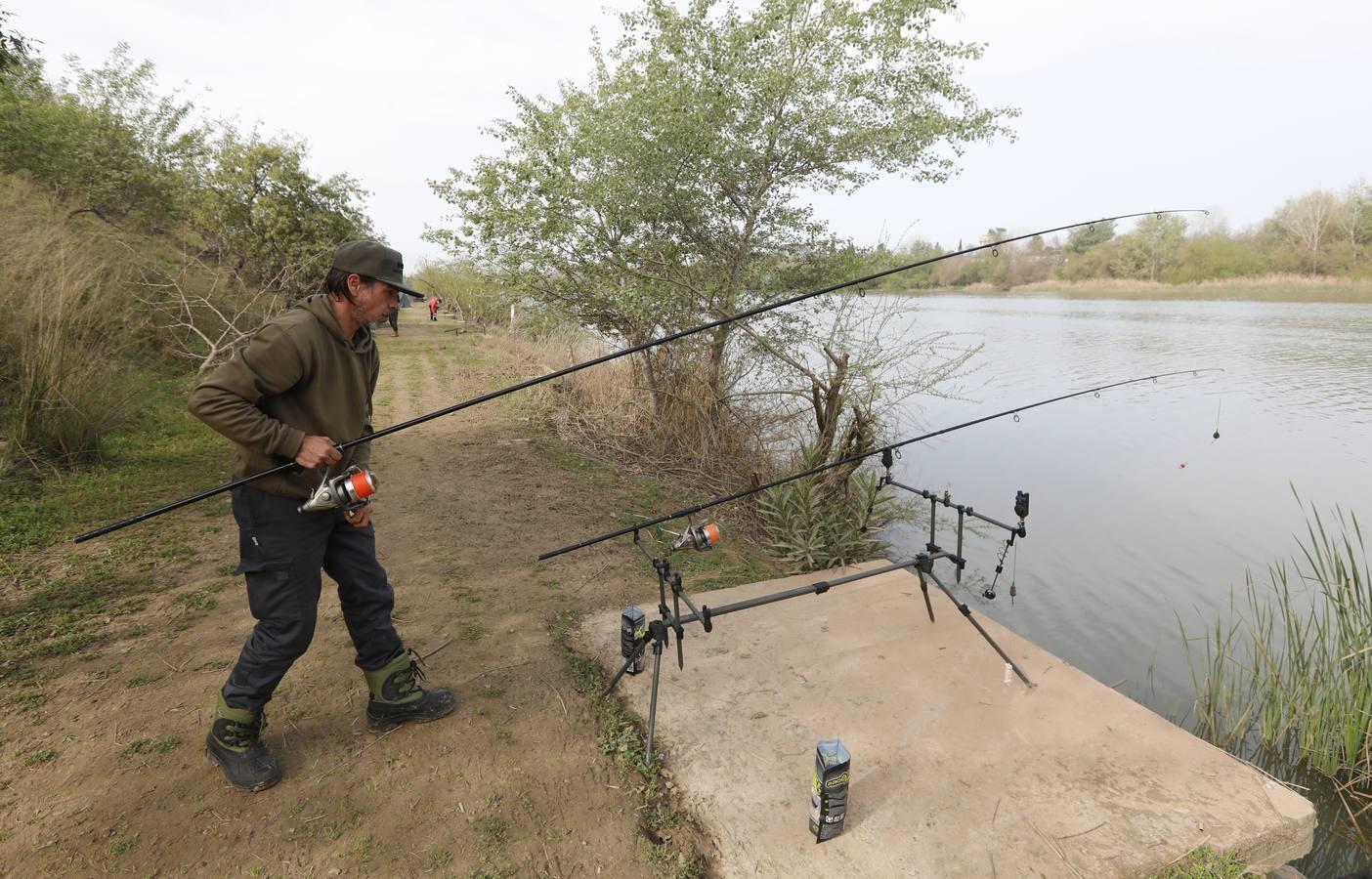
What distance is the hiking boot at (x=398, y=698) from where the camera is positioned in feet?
8.16

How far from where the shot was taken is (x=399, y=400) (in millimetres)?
10000

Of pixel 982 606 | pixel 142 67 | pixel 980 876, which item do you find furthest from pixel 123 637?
pixel 142 67

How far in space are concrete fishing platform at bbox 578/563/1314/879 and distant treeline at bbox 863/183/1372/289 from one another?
20250 mm

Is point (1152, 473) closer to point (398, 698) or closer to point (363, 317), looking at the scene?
point (398, 698)

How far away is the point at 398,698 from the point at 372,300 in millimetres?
1526

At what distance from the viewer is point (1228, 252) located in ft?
79.4

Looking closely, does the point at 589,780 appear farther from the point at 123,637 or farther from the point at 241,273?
the point at 241,273

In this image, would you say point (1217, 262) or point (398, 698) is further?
point (1217, 262)

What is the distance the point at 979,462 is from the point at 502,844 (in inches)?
338

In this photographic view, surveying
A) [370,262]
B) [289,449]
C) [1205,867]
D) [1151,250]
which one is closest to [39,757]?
[289,449]

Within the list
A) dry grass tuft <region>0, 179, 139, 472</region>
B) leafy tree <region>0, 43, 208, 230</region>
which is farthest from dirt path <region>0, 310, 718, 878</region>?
leafy tree <region>0, 43, 208, 230</region>

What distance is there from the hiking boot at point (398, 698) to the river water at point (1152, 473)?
4111 millimetres

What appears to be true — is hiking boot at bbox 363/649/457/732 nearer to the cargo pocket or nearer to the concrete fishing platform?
the cargo pocket

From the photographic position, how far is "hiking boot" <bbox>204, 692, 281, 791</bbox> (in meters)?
2.16
